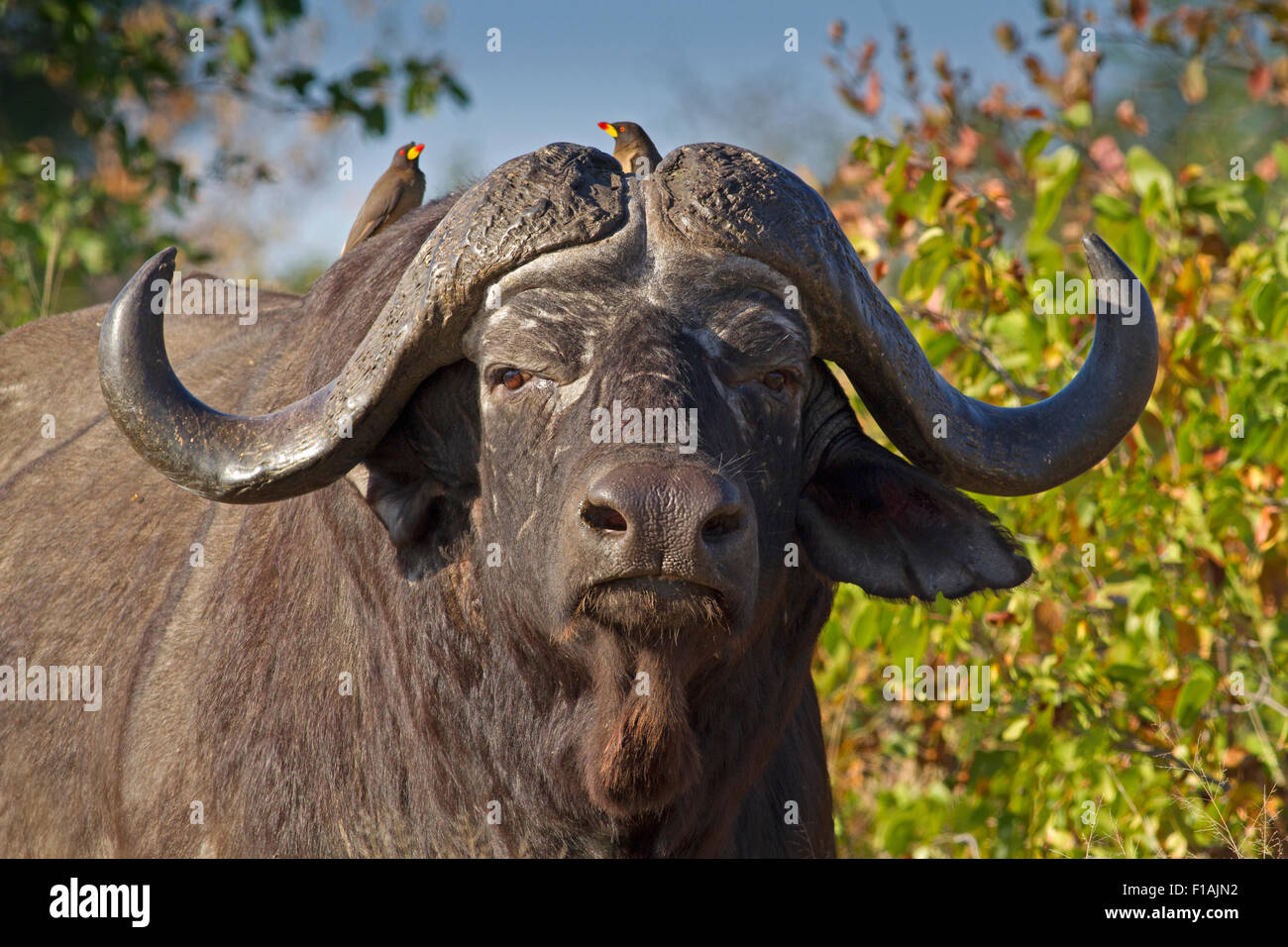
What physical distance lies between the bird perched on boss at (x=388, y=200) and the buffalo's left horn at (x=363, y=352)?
2.44 m

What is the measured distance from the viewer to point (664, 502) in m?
2.59

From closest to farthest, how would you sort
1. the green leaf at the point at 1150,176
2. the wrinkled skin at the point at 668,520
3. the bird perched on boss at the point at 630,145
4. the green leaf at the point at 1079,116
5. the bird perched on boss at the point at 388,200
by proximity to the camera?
the wrinkled skin at the point at 668,520
the bird perched on boss at the point at 630,145
the green leaf at the point at 1150,176
the bird perched on boss at the point at 388,200
the green leaf at the point at 1079,116

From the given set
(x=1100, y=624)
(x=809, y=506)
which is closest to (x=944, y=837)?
(x=1100, y=624)

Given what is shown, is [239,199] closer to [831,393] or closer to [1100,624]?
[1100,624]

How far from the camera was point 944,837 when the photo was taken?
5785 mm

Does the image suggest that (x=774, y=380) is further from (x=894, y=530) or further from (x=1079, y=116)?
(x=1079, y=116)

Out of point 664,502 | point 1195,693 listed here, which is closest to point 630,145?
point 664,502

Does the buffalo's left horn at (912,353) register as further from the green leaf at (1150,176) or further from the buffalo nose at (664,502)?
the green leaf at (1150,176)

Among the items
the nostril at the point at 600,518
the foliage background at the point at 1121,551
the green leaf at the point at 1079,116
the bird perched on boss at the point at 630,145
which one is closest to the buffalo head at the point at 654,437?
the nostril at the point at 600,518

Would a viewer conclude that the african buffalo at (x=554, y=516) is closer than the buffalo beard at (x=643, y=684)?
No

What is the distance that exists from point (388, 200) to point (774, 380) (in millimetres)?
3019

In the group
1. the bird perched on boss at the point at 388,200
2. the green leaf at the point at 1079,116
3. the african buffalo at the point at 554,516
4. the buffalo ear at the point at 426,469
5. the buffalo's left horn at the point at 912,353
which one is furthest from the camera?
the green leaf at the point at 1079,116

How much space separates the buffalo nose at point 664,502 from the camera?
8.51ft

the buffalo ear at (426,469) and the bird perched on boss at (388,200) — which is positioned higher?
the bird perched on boss at (388,200)
